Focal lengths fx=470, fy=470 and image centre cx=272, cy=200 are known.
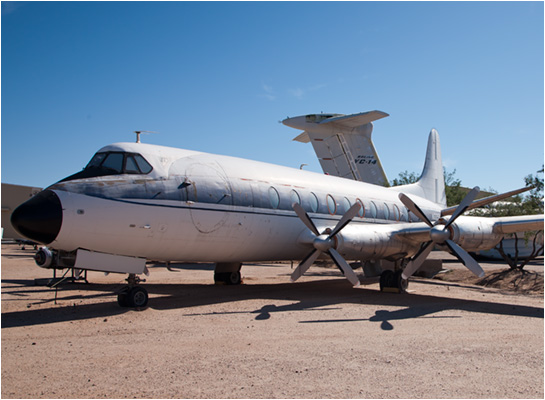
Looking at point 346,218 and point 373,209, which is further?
point 373,209

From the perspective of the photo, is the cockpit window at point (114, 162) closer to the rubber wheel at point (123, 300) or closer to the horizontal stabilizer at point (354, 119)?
the rubber wheel at point (123, 300)

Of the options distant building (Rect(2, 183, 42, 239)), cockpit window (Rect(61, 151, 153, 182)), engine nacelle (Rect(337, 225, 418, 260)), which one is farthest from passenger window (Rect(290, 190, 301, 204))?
distant building (Rect(2, 183, 42, 239))

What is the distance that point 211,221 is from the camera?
1270cm

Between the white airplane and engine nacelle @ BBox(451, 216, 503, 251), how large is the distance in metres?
0.04

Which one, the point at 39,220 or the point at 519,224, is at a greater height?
the point at 39,220

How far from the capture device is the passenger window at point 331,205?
1651cm

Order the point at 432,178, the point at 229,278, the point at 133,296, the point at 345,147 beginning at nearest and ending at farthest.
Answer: the point at 133,296 → the point at 229,278 → the point at 432,178 → the point at 345,147

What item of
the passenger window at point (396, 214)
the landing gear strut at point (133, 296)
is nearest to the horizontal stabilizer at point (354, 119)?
the passenger window at point (396, 214)

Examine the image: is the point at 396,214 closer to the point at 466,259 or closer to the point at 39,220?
the point at 466,259

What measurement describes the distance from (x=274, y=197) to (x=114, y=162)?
16.6ft

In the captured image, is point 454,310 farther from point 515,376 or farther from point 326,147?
point 326,147

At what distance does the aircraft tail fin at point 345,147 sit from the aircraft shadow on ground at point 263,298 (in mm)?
20014

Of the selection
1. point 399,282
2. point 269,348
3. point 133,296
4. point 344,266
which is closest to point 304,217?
point 344,266

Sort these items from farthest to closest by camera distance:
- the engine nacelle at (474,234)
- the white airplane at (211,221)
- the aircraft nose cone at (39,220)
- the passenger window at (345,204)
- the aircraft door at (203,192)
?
the passenger window at (345,204)
the engine nacelle at (474,234)
the aircraft door at (203,192)
the white airplane at (211,221)
the aircraft nose cone at (39,220)
